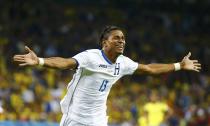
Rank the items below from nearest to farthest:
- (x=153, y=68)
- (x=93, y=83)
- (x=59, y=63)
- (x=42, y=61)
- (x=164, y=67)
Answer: (x=42, y=61)
(x=59, y=63)
(x=93, y=83)
(x=153, y=68)
(x=164, y=67)

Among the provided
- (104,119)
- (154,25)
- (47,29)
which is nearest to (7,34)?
(47,29)

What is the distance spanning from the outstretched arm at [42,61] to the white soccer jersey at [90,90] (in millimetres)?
344

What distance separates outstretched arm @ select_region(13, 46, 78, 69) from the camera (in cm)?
723

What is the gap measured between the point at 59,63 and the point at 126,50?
1517 centimetres

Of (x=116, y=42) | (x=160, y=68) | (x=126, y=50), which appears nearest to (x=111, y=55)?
(x=116, y=42)

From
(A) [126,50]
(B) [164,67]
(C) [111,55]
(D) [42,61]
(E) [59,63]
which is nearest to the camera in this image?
(D) [42,61]

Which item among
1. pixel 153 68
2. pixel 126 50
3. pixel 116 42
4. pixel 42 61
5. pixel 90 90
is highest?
pixel 126 50

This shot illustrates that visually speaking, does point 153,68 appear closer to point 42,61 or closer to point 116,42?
point 116,42

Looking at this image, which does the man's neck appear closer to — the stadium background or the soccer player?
the soccer player

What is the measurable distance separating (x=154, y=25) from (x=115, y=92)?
6.20 m

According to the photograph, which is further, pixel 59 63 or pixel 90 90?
pixel 90 90

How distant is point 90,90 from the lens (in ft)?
27.2

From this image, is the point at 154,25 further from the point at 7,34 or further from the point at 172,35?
the point at 7,34

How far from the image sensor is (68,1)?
25.8 metres
